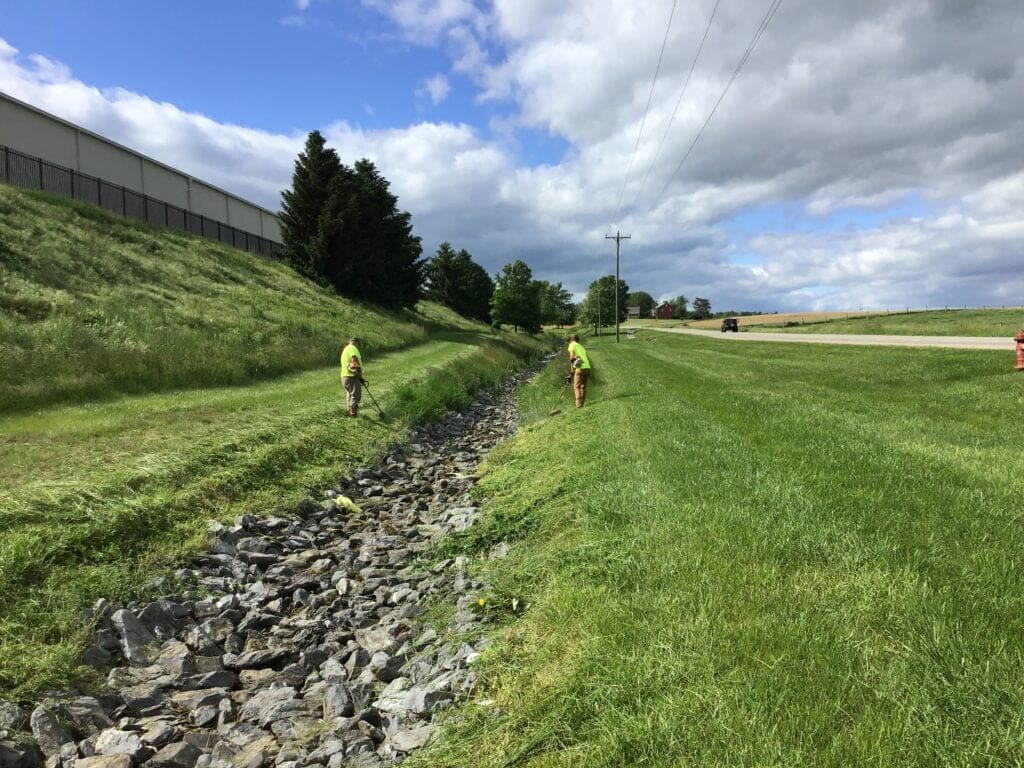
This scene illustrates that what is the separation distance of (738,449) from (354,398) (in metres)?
9.93

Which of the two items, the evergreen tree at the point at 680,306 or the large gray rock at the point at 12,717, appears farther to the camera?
the evergreen tree at the point at 680,306

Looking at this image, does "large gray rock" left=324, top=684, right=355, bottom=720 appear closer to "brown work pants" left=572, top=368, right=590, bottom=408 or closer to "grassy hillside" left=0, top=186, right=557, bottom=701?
"grassy hillside" left=0, top=186, right=557, bottom=701

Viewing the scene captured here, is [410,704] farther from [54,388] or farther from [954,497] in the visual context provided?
[54,388]

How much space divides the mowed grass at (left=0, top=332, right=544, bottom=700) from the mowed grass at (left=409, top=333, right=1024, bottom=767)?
3.72 metres

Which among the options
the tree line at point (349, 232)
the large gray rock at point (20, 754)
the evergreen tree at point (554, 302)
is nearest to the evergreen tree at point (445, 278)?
the tree line at point (349, 232)

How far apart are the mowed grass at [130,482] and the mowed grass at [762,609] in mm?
3717

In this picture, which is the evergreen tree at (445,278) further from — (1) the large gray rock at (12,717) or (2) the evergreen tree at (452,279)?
(1) the large gray rock at (12,717)

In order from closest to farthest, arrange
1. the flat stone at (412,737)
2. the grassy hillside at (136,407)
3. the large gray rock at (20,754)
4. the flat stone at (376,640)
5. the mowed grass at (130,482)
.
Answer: the flat stone at (412,737) → the large gray rock at (20,754) → the mowed grass at (130,482) → the flat stone at (376,640) → the grassy hillside at (136,407)

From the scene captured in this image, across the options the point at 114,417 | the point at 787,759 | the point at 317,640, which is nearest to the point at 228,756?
the point at 317,640

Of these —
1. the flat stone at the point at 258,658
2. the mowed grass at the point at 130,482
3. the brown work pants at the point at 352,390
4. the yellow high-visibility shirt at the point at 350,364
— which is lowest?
the flat stone at the point at 258,658

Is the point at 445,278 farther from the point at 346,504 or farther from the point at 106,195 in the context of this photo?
the point at 346,504

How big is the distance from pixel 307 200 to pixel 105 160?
39.0ft

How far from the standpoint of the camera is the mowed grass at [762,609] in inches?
115

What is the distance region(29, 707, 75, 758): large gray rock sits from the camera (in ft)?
13.8
